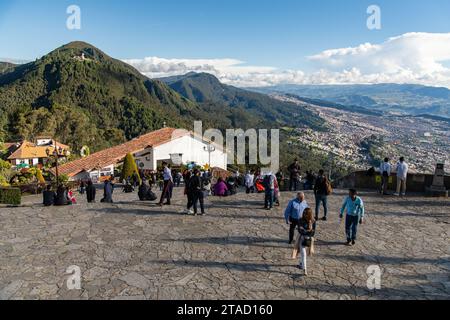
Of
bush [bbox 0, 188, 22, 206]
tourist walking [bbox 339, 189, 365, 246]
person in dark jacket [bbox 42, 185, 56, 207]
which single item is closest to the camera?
tourist walking [bbox 339, 189, 365, 246]

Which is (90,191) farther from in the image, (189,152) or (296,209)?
(189,152)

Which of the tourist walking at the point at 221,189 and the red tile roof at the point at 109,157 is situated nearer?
the tourist walking at the point at 221,189

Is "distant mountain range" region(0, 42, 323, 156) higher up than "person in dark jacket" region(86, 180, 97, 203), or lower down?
higher up

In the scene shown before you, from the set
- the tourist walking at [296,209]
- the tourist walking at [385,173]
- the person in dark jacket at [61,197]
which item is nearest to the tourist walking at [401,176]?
the tourist walking at [385,173]

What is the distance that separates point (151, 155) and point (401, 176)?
23.2 metres

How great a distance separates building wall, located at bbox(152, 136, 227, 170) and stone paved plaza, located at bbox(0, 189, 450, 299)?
2070 centimetres

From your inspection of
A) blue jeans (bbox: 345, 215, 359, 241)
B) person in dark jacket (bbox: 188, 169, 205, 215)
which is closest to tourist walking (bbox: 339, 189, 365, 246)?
blue jeans (bbox: 345, 215, 359, 241)

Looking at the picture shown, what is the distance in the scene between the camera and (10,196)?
1383cm

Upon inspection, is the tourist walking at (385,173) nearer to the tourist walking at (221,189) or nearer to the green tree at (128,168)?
the tourist walking at (221,189)

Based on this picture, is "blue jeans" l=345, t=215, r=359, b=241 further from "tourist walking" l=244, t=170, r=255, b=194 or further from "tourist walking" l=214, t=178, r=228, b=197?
"tourist walking" l=244, t=170, r=255, b=194

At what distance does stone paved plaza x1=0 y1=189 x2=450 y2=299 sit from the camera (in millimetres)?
6102

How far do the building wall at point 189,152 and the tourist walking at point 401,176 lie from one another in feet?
74.3

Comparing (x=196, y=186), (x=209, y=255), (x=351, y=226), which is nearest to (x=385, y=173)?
(x=351, y=226)

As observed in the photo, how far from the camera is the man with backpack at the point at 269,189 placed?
11.1 metres
